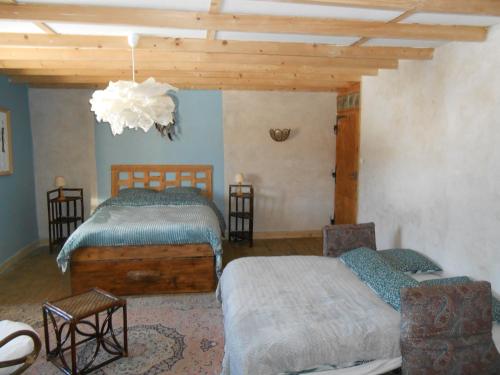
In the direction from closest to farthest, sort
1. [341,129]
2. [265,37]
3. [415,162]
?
1. [265,37]
2. [415,162]
3. [341,129]

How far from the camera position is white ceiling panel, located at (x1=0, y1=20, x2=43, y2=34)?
2.39m

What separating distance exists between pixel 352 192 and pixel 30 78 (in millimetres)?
4159

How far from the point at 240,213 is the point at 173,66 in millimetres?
2316

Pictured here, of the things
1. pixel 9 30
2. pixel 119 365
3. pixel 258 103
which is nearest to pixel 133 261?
pixel 119 365

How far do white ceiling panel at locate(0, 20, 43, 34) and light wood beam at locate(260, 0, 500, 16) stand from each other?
1.75m

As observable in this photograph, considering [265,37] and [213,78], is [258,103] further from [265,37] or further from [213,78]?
[265,37]

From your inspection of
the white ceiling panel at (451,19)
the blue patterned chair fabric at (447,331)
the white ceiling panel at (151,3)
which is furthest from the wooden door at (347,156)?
the white ceiling panel at (151,3)

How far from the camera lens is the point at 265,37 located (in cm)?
278

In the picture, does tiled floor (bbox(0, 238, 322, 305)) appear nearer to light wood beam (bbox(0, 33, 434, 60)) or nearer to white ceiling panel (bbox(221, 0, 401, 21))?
light wood beam (bbox(0, 33, 434, 60))

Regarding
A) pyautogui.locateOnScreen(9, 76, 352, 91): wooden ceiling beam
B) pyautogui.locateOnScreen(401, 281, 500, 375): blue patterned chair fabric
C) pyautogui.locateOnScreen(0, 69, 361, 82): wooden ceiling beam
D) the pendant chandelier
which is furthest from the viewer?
pyautogui.locateOnScreen(9, 76, 352, 91): wooden ceiling beam

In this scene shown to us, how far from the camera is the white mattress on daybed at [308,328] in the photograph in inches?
70.3

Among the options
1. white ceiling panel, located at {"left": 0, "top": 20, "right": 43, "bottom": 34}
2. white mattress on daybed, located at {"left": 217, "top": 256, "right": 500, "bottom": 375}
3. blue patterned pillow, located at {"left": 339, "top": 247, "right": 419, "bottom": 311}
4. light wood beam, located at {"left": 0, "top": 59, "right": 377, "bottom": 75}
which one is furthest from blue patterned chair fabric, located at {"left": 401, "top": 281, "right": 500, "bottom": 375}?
white ceiling panel, located at {"left": 0, "top": 20, "right": 43, "bottom": 34}

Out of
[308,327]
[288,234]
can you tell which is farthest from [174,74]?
[308,327]

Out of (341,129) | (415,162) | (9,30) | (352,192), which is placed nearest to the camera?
(9,30)
